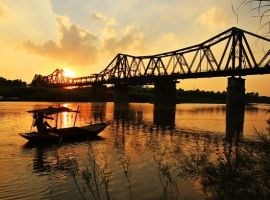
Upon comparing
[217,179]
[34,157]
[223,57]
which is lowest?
[34,157]

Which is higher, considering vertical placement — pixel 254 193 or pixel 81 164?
pixel 254 193

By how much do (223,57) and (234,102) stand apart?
667 inches

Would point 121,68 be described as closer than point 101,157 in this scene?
No

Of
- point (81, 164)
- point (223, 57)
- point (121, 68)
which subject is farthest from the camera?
point (121, 68)

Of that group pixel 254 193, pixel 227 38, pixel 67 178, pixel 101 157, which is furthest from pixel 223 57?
pixel 254 193

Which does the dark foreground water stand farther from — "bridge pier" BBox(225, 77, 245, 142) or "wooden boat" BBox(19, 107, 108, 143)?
"bridge pier" BBox(225, 77, 245, 142)

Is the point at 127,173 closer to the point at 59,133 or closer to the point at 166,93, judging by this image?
the point at 59,133

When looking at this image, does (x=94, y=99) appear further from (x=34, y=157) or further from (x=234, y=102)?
(x=34, y=157)

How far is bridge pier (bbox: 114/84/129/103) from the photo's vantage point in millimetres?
153375

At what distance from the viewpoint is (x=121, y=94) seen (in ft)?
511

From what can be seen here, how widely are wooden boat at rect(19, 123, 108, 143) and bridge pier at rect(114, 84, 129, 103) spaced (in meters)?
113

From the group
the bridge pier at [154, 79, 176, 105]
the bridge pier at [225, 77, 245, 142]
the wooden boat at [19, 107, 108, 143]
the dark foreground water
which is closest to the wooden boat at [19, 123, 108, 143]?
the wooden boat at [19, 107, 108, 143]

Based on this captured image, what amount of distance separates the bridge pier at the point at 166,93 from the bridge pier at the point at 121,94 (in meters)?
24.1

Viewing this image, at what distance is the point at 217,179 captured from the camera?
35.6 feet
